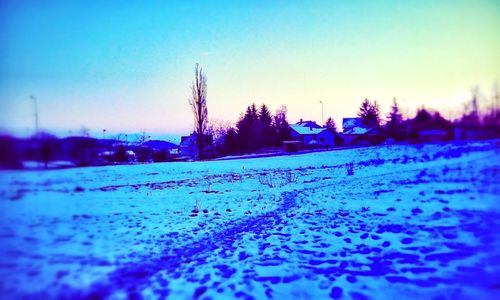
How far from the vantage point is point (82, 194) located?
7184mm

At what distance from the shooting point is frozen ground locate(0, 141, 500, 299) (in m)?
3.90

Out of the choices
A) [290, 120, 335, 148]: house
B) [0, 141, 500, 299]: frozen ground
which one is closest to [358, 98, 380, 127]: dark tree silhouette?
[0, 141, 500, 299]: frozen ground

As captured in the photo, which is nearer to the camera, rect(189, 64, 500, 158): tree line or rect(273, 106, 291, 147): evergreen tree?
rect(189, 64, 500, 158): tree line

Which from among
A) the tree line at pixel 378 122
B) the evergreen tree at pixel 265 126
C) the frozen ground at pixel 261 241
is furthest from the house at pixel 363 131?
the evergreen tree at pixel 265 126

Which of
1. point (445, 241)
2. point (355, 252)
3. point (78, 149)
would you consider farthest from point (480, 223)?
point (78, 149)

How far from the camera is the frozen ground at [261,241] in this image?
390 cm

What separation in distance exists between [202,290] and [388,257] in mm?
3108

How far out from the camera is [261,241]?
5992 millimetres

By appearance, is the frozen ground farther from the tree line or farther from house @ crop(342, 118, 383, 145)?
house @ crop(342, 118, 383, 145)

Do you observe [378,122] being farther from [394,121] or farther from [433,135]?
[433,135]

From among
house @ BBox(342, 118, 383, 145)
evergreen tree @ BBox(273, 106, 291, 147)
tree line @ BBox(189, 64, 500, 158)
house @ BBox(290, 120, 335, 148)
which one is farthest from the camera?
house @ BBox(290, 120, 335, 148)

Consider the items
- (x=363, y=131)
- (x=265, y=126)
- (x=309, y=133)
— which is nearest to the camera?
(x=363, y=131)

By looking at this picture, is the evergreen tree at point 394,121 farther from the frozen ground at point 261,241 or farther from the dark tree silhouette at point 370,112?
the frozen ground at point 261,241

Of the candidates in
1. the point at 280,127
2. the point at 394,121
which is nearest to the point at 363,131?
the point at 394,121
